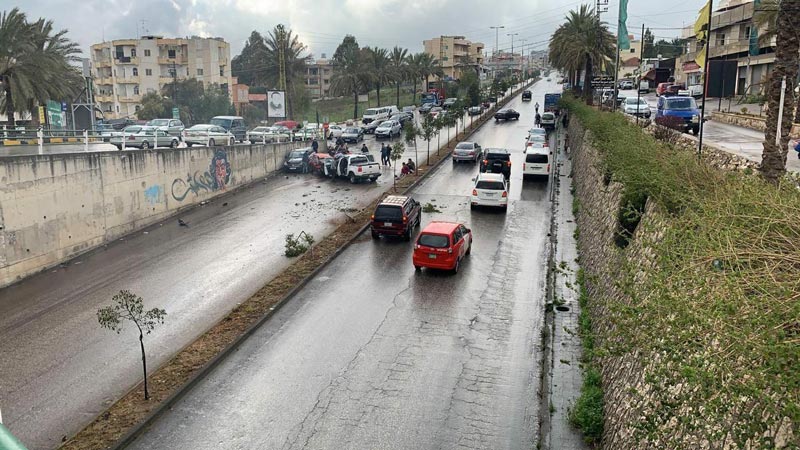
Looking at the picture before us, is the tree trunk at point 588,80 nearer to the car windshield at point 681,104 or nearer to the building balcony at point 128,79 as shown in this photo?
the car windshield at point 681,104

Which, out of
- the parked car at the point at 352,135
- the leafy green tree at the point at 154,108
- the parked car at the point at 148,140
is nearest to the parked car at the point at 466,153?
the parked car at the point at 352,135

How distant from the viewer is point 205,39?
9394cm

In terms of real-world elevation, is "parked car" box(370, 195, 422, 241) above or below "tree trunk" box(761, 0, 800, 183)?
below

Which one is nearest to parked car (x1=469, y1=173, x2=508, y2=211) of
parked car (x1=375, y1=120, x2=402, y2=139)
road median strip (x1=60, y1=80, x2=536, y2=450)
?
road median strip (x1=60, y1=80, x2=536, y2=450)

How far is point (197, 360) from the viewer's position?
44.2 feet

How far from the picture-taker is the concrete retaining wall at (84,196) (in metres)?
20.9

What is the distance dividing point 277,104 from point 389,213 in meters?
43.1

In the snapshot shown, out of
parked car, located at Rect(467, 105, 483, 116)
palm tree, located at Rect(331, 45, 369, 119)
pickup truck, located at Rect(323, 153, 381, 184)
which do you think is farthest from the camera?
palm tree, located at Rect(331, 45, 369, 119)

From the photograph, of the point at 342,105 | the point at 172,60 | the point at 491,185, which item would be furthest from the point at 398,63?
the point at 491,185

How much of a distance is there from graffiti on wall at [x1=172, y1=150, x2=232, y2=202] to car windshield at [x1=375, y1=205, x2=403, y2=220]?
1299cm

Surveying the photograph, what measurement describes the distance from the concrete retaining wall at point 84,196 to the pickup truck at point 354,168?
8.35 meters

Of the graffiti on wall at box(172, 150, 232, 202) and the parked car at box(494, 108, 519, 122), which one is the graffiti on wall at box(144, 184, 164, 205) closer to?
the graffiti on wall at box(172, 150, 232, 202)

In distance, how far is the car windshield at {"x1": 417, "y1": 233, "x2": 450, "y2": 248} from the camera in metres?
19.0

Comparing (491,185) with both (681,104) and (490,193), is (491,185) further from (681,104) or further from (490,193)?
(681,104)
